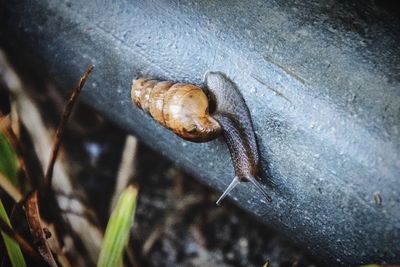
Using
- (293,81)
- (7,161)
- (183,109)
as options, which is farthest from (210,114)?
(7,161)

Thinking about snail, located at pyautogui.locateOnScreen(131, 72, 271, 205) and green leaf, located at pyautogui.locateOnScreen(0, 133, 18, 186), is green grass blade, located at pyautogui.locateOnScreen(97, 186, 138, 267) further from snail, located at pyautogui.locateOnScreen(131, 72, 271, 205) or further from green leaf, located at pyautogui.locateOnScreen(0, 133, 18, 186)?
green leaf, located at pyautogui.locateOnScreen(0, 133, 18, 186)

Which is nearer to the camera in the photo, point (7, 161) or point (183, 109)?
point (183, 109)

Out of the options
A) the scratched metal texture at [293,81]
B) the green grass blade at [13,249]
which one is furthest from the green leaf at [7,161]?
the scratched metal texture at [293,81]

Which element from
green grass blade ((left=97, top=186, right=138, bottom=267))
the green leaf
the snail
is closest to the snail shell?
the snail

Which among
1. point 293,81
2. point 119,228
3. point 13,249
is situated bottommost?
point 13,249

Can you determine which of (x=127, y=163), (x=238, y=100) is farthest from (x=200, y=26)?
(x=127, y=163)

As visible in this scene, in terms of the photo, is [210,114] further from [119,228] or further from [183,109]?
[119,228]

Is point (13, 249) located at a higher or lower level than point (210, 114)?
lower

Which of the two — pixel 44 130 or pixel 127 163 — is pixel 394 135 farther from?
pixel 44 130
